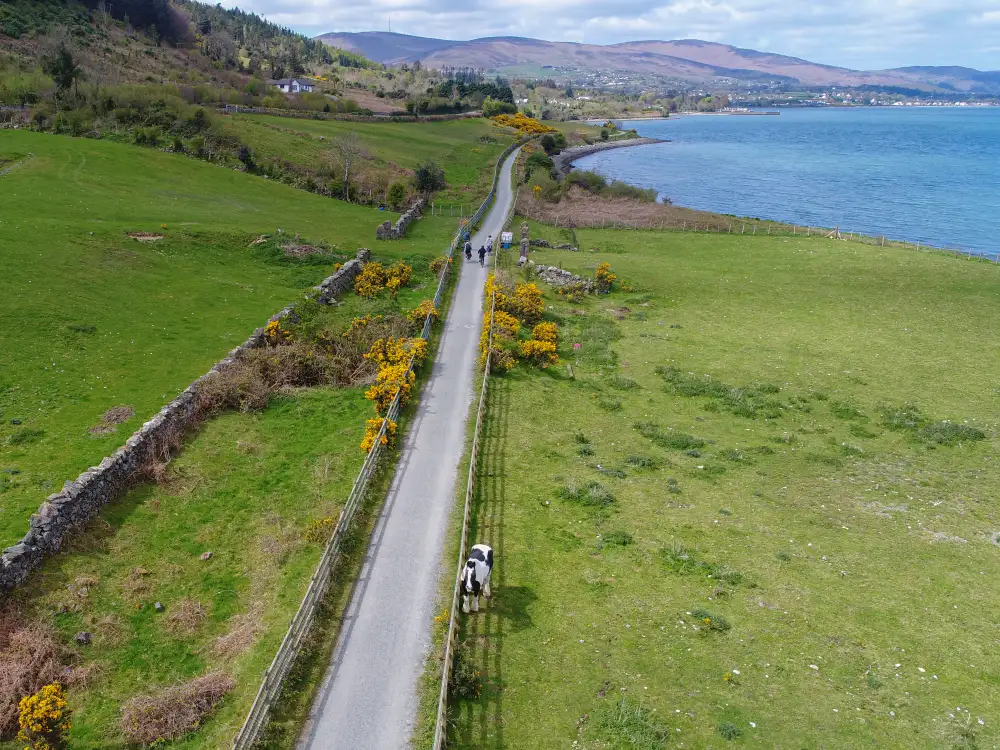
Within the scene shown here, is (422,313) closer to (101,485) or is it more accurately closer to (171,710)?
(101,485)

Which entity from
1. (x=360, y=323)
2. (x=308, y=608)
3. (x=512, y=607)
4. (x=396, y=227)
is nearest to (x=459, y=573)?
(x=512, y=607)

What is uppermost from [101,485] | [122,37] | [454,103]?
[122,37]

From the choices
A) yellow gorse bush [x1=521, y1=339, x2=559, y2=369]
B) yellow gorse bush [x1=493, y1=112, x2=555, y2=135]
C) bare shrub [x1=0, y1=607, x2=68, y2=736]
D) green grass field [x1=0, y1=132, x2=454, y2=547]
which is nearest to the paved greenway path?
yellow gorse bush [x1=521, y1=339, x2=559, y2=369]

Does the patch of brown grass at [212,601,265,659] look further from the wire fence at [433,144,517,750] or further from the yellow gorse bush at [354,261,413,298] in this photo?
the yellow gorse bush at [354,261,413,298]

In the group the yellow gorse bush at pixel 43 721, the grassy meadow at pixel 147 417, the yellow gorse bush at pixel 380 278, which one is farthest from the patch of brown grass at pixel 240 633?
the yellow gorse bush at pixel 380 278

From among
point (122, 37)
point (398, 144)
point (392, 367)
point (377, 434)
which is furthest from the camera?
point (122, 37)
